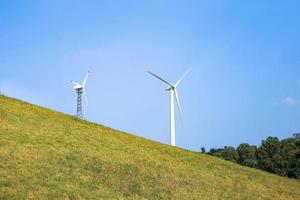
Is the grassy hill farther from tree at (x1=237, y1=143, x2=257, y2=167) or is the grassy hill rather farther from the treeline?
tree at (x1=237, y1=143, x2=257, y2=167)

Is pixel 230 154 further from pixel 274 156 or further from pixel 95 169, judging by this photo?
pixel 95 169

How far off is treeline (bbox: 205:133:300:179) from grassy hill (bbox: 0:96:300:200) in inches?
2267

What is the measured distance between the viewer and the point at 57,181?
26.5 metres

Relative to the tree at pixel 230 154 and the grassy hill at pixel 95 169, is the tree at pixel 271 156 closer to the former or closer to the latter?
the tree at pixel 230 154

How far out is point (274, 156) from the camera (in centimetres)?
10706

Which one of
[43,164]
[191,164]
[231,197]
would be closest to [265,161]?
[191,164]

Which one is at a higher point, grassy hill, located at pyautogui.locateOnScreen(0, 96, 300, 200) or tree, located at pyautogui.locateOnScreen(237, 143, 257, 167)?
tree, located at pyautogui.locateOnScreen(237, 143, 257, 167)

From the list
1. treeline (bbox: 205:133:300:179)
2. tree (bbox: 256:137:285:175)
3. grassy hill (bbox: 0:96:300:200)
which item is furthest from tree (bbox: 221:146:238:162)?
grassy hill (bbox: 0:96:300:200)

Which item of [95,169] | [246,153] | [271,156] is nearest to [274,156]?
[271,156]

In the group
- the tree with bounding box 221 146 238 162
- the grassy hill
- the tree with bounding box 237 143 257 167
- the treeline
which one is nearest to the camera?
the grassy hill

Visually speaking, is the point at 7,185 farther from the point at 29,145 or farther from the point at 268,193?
the point at 268,193

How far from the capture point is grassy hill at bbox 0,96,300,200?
26156mm

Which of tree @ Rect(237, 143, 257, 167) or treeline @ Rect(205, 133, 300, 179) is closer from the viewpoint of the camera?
treeline @ Rect(205, 133, 300, 179)

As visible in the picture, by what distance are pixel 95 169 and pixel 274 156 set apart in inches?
3184
